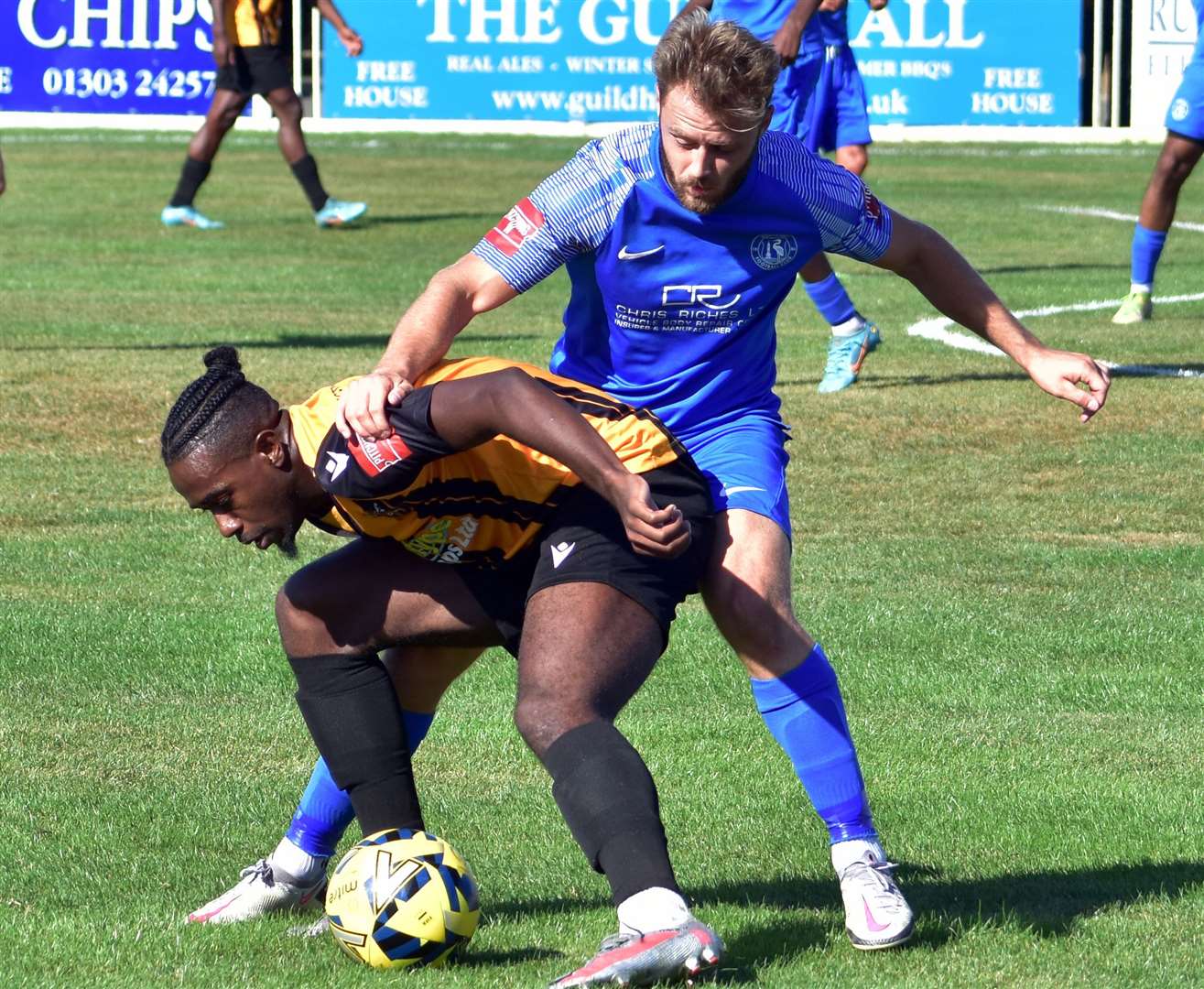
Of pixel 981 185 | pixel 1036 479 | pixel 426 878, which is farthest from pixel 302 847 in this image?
pixel 981 185

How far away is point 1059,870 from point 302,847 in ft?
5.58

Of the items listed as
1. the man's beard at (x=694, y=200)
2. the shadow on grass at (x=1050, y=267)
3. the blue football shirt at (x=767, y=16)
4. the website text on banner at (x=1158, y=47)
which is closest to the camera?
the man's beard at (x=694, y=200)

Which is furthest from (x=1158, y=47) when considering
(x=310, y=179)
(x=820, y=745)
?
(x=820, y=745)

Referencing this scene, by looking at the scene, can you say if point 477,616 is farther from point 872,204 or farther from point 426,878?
point 872,204

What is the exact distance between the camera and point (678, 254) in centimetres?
442

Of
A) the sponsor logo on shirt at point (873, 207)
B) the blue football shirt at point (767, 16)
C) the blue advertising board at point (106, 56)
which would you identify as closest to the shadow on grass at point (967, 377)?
the blue football shirt at point (767, 16)

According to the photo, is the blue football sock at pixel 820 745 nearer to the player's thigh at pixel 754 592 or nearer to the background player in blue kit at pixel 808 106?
the player's thigh at pixel 754 592

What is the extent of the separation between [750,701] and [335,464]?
7.80ft

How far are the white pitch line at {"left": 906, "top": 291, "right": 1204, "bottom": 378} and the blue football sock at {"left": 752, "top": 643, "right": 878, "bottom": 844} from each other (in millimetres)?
6430

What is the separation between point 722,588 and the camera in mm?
4215

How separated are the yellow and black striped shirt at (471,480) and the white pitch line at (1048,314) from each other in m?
6.59

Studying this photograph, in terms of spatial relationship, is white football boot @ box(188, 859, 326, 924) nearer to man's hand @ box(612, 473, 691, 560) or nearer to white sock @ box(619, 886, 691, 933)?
white sock @ box(619, 886, 691, 933)

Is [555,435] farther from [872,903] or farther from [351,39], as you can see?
[351,39]

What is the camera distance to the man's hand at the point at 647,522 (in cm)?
378
